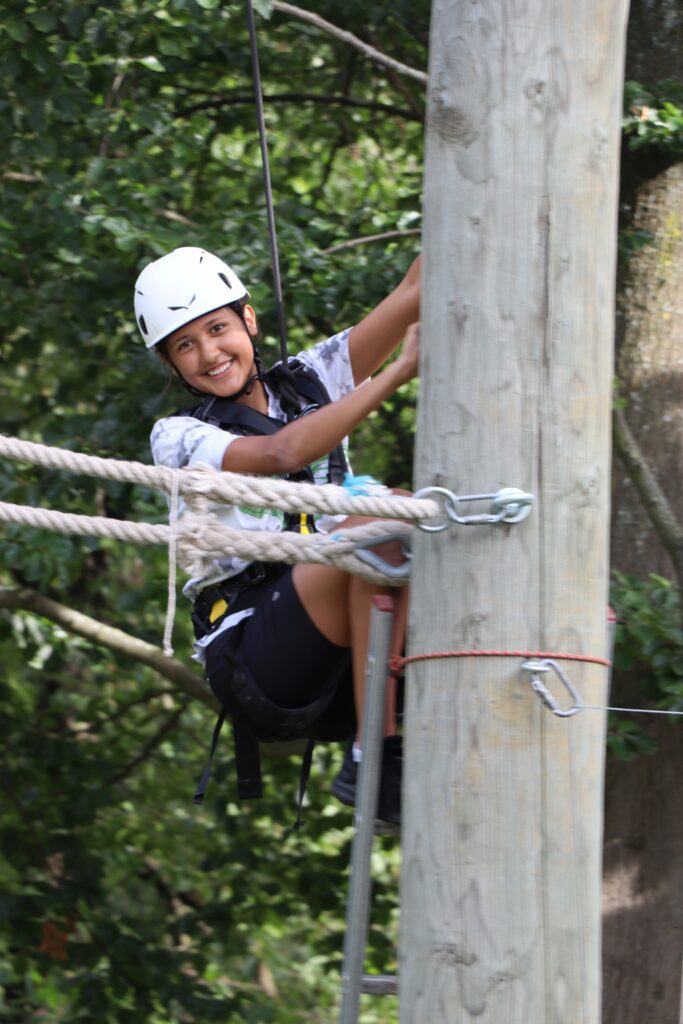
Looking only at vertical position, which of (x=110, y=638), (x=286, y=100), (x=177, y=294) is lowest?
(x=110, y=638)

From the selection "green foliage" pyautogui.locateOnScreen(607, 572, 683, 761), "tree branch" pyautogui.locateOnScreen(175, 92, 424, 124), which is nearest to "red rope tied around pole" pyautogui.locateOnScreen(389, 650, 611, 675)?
"green foliage" pyautogui.locateOnScreen(607, 572, 683, 761)

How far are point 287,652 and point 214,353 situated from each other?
0.69 meters

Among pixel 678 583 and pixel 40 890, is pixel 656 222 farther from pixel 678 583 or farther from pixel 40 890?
pixel 40 890

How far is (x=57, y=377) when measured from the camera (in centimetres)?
661

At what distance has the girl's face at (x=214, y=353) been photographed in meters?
3.21

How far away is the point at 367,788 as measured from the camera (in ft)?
8.18

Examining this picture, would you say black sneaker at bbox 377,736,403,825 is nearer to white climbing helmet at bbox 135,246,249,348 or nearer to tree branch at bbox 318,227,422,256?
white climbing helmet at bbox 135,246,249,348

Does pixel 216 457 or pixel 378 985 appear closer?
pixel 378 985

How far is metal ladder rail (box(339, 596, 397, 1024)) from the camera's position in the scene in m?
2.48

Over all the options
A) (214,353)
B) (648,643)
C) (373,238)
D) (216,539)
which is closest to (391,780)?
(216,539)

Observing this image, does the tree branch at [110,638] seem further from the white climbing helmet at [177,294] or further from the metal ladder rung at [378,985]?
the metal ladder rung at [378,985]

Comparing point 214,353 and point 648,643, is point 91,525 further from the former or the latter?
point 648,643

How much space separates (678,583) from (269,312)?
1.53m

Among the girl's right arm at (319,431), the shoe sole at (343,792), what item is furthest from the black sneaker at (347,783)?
the girl's right arm at (319,431)
